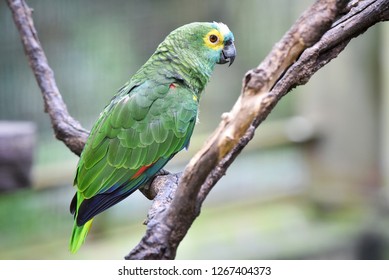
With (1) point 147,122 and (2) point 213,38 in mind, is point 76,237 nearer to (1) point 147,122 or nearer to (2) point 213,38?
(1) point 147,122

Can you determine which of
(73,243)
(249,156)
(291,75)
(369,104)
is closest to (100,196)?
(73,243)

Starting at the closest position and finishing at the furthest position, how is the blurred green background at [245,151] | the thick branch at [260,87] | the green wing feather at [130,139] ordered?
the thick branch at [260,87] < the green wing feather at [130,139] < the blurred green background at [245,151]

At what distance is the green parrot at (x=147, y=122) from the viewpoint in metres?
1.06

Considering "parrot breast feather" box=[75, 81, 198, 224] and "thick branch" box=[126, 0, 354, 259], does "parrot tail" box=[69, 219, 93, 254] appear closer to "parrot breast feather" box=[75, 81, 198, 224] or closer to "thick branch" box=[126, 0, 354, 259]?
"parrot breast feather" box=[75, 81, 198, 224]

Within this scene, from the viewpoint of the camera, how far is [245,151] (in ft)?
8.80

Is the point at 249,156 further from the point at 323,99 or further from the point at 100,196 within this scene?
the point at 100,196

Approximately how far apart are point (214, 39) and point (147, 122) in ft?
0.67

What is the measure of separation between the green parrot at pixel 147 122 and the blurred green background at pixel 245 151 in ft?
3.67

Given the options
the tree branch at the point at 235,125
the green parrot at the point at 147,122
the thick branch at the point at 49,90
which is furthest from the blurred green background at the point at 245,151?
the tree branch at the point at 235,125

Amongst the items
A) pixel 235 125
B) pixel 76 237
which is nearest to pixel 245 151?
pixel 76 237

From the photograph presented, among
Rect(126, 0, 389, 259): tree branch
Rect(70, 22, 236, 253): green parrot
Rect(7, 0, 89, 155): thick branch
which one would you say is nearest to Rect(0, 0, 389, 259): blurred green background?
Rect(7, 0, 89, 155): thick branch

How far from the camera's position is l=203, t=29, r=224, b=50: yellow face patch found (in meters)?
1.15

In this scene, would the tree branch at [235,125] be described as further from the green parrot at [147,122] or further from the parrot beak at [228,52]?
the parrot beak at [228,52]

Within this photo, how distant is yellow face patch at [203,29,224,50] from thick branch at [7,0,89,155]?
308mm
